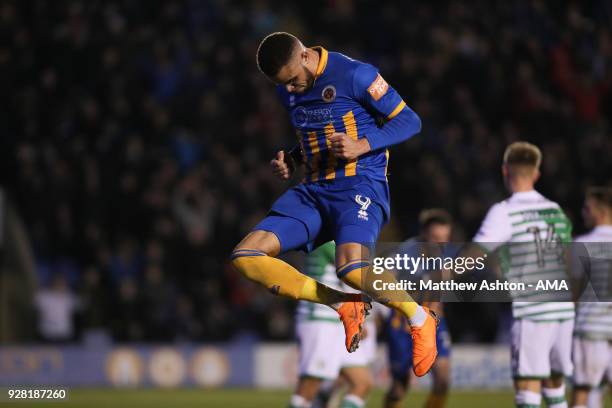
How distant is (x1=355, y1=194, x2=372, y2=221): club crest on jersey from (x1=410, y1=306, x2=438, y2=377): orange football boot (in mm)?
758

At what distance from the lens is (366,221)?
24.2 feet

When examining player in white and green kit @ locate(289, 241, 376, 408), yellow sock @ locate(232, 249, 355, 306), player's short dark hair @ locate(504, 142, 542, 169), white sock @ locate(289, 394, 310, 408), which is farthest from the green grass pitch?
yellow sock @ locate(232, 249, 355, 306)

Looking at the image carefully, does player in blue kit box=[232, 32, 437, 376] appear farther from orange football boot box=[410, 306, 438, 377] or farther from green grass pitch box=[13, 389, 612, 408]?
green grass pitch box=[13, 389, 612, 408]

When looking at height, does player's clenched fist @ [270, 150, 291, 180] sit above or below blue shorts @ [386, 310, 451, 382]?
above

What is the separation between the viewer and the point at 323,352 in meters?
9.97

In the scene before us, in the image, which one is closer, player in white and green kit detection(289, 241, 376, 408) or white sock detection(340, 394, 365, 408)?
player in white and green kit detection(289, 241, 376, 408)

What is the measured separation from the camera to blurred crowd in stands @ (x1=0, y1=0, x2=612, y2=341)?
54.8 feet

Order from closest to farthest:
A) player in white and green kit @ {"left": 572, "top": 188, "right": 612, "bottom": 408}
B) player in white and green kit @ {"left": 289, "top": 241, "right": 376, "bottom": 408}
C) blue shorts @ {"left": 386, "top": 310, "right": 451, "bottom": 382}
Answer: player in white and green kit @ {"left": 572, "top": 188, "right": 612, "bottom": 408}, player in white and green kit @ {"left": 289, "top": 241, "right": 376, "bottom": 408}, blue shorts @ {"left": 386, "top": 310, "right": 451, "bottom": 382}

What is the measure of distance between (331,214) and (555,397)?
2.67m

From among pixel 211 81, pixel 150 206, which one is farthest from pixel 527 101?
pixel 150 206

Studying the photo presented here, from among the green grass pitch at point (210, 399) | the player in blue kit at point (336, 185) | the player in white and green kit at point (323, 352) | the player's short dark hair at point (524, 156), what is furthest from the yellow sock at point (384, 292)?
the green grass pitch at point (210, 399)

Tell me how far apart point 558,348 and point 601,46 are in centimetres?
1172

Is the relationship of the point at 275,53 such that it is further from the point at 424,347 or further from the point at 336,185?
the point at 424,347

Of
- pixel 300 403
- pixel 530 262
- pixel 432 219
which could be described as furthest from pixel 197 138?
pixel 530 262
